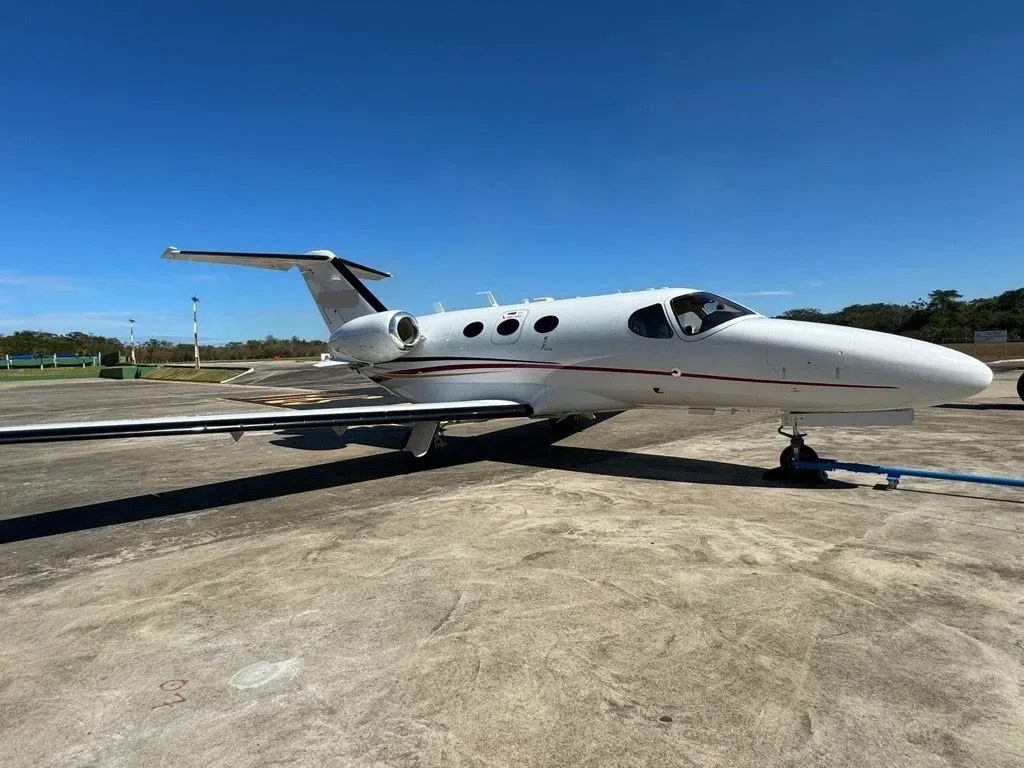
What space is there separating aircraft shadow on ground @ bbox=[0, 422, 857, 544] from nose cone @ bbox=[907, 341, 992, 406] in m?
1.46

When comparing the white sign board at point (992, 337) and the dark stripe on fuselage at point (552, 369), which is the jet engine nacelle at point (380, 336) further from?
the white sign board at point (992, 337)

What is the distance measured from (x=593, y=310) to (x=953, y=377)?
4.70 m

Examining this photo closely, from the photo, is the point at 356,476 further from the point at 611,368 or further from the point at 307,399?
the point at 307,399

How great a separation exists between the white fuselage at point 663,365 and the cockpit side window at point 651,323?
0.22ft

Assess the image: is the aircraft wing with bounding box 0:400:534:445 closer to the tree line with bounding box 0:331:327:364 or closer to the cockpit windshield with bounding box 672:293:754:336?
the cockpit windshield with bounding box 672:293:754:336

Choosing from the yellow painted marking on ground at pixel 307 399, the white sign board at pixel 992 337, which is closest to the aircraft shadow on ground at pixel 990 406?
the yellow painted marking on ground at pixel 307 399

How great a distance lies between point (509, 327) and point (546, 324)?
2.76ft

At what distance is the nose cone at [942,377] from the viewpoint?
6.33 meters

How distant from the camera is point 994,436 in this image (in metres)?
10.6

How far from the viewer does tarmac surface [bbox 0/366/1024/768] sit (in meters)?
2.72

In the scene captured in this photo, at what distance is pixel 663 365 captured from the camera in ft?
26.8

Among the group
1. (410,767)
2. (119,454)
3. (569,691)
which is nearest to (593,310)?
(569,691)

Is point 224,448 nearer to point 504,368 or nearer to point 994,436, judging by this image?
point 504,368

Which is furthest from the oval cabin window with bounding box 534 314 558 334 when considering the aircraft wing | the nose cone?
the nose cone
